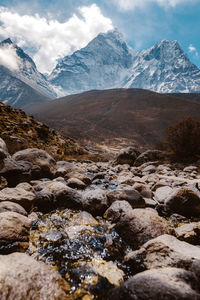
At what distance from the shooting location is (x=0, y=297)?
5.32ft

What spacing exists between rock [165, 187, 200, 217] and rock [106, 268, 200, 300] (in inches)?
109

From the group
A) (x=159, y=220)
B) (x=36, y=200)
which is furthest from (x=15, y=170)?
(x=159, y=220)

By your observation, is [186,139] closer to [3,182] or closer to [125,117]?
[3,182]

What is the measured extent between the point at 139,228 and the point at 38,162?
6143 millimetres

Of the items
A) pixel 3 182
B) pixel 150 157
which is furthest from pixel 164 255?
pixel 150 157

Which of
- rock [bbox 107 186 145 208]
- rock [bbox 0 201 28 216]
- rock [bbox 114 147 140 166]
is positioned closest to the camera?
rock [bbox 0 201 28 216]

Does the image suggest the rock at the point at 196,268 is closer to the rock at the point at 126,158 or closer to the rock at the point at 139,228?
the rock at the point at 139,228

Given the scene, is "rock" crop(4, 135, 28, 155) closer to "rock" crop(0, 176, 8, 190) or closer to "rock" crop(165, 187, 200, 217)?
"rock" crop(0, 176, 8, 190)

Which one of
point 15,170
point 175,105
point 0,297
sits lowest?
point 15,170

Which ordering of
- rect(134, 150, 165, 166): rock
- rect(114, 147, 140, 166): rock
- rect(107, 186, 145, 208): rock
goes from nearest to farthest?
1. rect(107, 186, 145, 208): rock
2. rect(134, 150, 165, 166): rock
3. rect(114, 147, 140, 166): rock

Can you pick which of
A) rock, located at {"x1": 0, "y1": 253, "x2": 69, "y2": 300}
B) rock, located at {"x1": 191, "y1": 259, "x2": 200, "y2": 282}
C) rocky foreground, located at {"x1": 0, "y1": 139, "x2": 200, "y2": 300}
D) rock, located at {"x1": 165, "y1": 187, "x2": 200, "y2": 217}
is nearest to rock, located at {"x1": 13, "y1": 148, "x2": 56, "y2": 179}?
rocky foreground, located at {"x1": 0, "y1": 139, "x2": 200, "y2": 300}

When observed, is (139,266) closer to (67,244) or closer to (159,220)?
(159,220)

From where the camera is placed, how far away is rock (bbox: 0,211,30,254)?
2553 mm

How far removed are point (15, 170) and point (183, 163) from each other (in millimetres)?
12170
